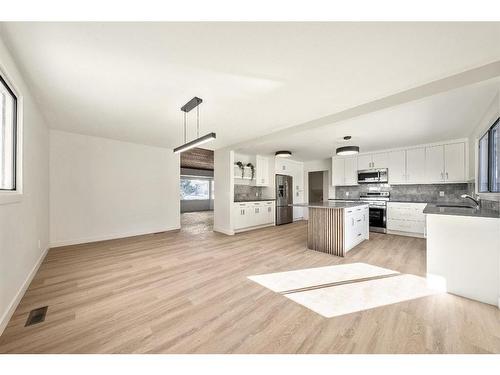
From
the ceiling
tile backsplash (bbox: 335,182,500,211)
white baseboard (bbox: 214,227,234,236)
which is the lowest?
white baseboard (bbox: 214,227,234,236)

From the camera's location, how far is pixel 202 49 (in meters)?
1.68

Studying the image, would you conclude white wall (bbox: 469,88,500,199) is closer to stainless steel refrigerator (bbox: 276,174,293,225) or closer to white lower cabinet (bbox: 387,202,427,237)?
white lower cabinet (bbox: 387,202,427,237)

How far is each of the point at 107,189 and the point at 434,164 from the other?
815 centimetres

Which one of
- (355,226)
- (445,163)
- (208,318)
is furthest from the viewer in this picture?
(445,163)

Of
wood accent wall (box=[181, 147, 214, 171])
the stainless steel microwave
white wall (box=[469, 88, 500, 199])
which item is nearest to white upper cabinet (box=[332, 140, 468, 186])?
the stainless steel microwave

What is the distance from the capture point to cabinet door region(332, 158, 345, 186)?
634 cm

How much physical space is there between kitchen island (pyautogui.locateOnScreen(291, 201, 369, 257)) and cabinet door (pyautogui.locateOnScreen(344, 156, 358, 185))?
7.03ft

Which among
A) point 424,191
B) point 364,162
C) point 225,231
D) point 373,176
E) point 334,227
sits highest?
point 364,162

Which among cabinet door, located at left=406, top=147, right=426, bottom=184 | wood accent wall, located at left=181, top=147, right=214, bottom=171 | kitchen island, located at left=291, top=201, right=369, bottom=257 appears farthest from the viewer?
wood accent wall, located at left=181, top=147, right=214, bottom=171

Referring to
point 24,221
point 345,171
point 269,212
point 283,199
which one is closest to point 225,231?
point 269,212

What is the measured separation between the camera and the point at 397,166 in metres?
5.36

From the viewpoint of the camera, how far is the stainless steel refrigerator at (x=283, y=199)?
22.4ft

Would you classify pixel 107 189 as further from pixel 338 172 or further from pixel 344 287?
pixel 338 172

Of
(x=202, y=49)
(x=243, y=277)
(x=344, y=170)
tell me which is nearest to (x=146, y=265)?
(x=243, y=277)
